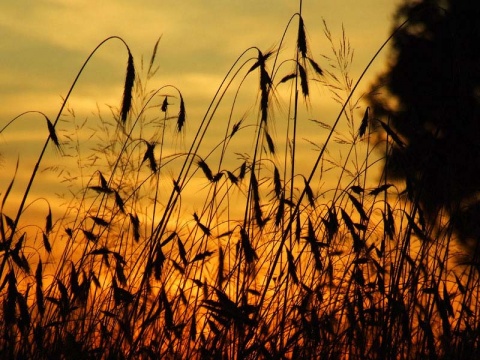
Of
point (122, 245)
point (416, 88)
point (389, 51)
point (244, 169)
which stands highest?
point (389, 51)

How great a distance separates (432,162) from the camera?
367 centimetres

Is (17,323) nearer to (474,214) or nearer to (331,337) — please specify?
(331,337)

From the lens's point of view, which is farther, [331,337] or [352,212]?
[352,212]

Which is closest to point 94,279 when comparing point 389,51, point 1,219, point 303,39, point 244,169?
point 1,219

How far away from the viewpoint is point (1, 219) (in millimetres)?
3389

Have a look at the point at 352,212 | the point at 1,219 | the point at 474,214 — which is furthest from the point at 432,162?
the point at 1,219

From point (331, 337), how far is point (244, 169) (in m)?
0.83

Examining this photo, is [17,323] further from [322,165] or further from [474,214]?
[474,214]

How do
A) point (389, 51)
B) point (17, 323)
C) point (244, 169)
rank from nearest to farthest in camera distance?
point (17, 323), point (244, 169), point (389, 51)

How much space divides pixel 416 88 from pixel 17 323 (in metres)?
10.3

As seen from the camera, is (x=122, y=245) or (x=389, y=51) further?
(x=389, y=51)

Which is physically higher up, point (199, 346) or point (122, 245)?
point (122, 245)

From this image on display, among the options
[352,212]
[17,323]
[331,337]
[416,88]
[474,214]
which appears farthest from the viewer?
[416,88]

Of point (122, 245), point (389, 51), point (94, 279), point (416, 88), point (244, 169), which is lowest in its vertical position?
point (94, 279)
